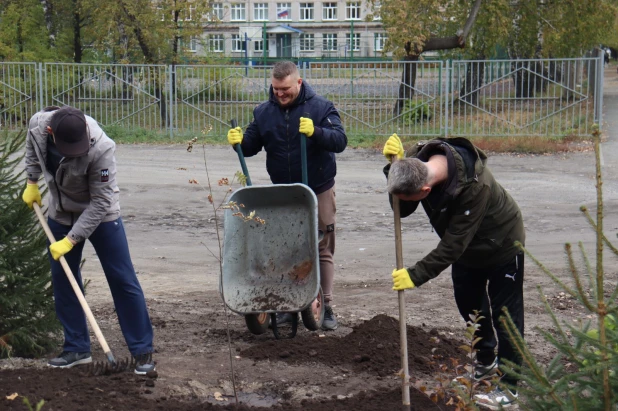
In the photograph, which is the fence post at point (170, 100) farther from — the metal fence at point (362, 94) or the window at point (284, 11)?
the window at point (284, 11)

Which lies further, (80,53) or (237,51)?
(237,51)

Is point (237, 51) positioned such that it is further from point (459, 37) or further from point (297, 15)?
point (459, 37)

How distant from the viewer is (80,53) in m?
29.0

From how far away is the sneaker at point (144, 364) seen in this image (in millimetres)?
5258

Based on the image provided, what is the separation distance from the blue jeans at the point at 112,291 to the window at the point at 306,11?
201ft

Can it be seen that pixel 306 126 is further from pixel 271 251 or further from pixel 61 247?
pixel 61 247

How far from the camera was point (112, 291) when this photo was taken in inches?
211

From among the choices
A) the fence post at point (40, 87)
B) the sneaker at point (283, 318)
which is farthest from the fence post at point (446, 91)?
the sneaker at point (283, 318)

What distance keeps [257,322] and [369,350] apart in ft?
2.95

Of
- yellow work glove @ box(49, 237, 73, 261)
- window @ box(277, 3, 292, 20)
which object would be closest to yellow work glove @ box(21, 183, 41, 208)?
yellow work glove @ box(49, 237, 73, 261)

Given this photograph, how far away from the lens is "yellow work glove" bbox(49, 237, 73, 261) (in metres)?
5.08

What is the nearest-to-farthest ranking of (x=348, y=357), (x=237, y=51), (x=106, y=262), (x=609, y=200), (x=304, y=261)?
(x=106, y=262), (x=348, y=357), (x=304, y=261), (x=609, y=200), (x=237, y=51)

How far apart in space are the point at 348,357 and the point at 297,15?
60.7 metres

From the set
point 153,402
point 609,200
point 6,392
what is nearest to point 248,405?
point 153,402
